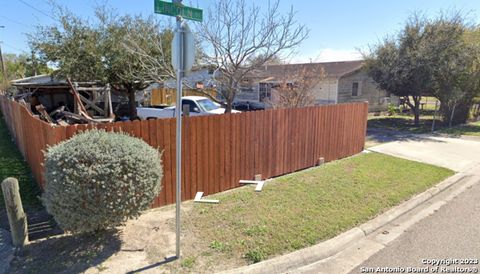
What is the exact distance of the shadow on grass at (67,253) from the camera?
3.24 meters

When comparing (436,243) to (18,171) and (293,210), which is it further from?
(18,171)

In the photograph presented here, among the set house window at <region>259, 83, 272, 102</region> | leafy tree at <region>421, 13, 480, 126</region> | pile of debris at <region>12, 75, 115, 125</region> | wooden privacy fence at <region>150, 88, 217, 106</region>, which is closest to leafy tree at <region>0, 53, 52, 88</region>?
pile of debris at <region>12, 75, 115, 125</region>

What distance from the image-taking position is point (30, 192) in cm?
555

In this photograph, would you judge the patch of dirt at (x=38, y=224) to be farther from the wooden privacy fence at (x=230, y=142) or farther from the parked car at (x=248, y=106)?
the parked car at (x=248, y=106)

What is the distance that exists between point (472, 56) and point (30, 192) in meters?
17.8

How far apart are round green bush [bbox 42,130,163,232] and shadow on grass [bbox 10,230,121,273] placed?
0.37 m

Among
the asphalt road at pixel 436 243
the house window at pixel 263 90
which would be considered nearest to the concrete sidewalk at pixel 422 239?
the asphalt road at pixel 436 243

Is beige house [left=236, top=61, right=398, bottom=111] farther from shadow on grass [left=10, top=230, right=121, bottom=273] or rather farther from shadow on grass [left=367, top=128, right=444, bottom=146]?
shadow on grass [left=10, top=230, right=121, bottom=273]

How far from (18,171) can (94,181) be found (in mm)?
5224

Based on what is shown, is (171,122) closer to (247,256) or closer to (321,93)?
(247,256)

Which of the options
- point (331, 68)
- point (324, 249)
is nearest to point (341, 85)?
point (331, 68)

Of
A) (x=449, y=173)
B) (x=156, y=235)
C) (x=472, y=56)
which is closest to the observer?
(x=156, y=235)

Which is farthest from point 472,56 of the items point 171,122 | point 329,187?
point 171,122

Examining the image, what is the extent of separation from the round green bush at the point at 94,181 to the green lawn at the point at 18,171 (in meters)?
2.37
